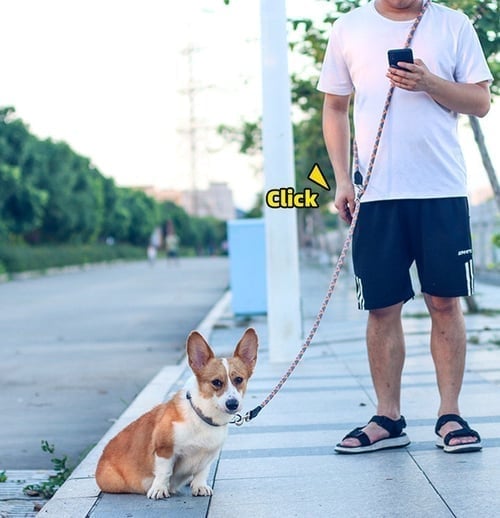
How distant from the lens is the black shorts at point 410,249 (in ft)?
16.2

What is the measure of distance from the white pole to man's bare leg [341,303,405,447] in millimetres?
4308

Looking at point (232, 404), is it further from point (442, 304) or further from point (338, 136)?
point (338, 136)

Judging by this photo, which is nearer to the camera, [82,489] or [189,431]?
[189,431]

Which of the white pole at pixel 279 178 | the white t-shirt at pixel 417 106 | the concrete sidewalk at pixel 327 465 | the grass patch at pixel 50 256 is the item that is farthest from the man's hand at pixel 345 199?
the grass patch at pixel 50 256

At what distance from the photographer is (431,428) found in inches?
226

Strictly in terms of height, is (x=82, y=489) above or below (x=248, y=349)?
below

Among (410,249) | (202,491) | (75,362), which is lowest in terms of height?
(75,362)

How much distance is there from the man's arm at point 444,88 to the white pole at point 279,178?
177 inches

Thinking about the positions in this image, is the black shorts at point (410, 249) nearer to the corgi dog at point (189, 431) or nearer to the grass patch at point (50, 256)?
the corgi dog at point (189, 431)

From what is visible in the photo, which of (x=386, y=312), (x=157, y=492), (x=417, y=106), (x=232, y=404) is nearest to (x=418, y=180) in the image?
(x=417, y=106)

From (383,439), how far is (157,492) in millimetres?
1253

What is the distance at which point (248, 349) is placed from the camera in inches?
174

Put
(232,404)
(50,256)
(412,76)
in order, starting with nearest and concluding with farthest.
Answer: (232,404) → (412,76) → (50,256)

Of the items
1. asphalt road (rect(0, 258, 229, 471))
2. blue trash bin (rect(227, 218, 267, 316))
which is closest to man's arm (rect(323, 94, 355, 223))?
asphalt road (rect(0, 258, 229, 471))
